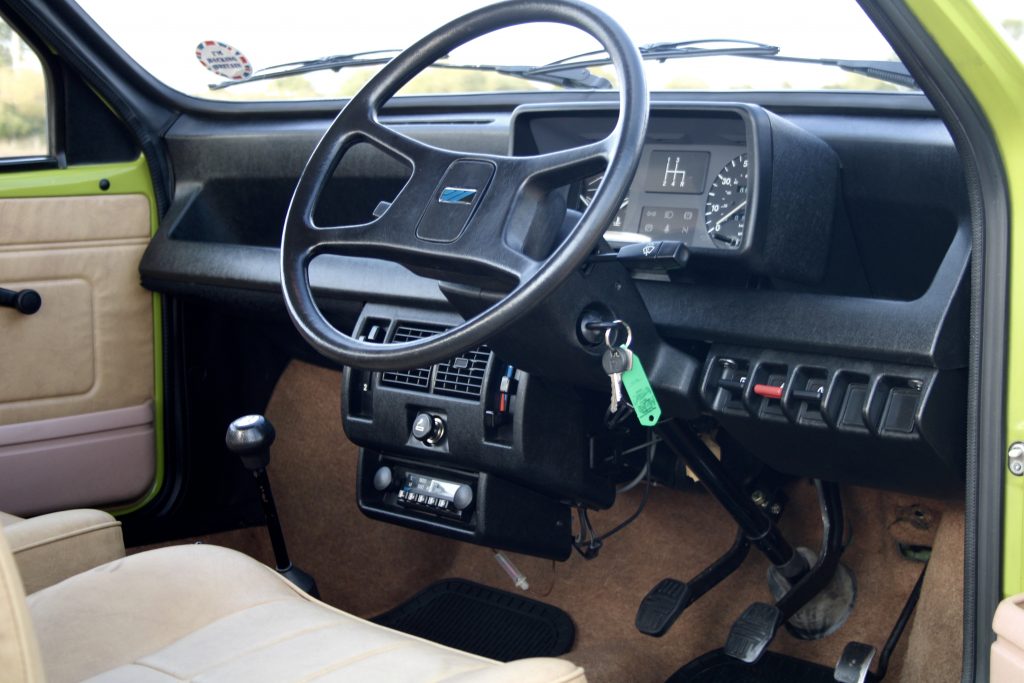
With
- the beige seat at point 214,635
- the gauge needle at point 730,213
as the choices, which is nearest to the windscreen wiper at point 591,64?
the gauge needle at point 730,213

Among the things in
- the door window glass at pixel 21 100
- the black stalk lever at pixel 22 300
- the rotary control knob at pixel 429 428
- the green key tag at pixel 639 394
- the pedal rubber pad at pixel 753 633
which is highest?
the door window glass at pixel 21 100

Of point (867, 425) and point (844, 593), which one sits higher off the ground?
point (867, 425)

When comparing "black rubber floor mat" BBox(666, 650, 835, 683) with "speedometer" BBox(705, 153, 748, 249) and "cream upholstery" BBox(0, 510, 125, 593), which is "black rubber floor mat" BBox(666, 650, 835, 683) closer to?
"speedometer" BBox(705, 153, 748, 249)

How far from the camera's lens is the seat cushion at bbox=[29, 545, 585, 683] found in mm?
1219

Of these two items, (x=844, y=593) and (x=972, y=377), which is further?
(x=844, y=593)

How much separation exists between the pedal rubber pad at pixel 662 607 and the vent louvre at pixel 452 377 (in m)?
0.55

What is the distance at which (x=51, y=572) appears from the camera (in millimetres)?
1486

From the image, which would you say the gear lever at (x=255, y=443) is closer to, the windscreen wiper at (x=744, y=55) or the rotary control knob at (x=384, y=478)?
the rotary control knob at (x=384, y=478)

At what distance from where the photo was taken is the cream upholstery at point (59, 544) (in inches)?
57.4

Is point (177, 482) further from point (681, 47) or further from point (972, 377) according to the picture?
point (972, 377)

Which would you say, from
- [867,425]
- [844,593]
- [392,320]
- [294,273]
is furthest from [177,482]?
[867,425]

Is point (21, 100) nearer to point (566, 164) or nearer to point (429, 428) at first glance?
point (429, 428)

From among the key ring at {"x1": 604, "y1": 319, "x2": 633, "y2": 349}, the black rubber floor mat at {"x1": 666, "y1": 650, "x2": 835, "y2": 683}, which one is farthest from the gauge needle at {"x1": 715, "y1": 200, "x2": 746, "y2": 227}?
the black rubber floor mat at {"x1": 666, "y1": 650, "x2": 835, "y2": 683}

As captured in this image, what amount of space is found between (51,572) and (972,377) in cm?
118
